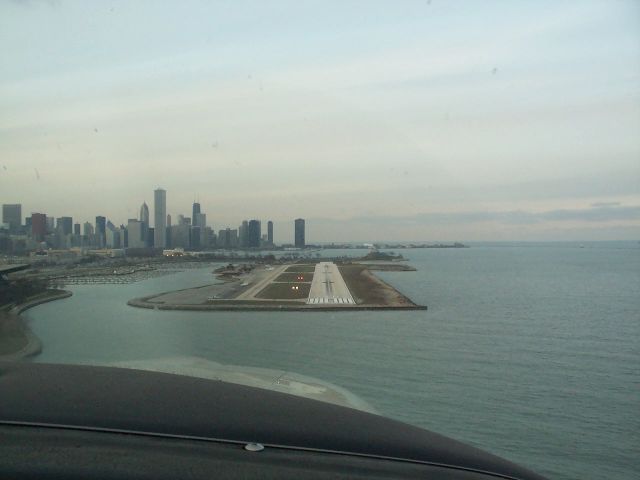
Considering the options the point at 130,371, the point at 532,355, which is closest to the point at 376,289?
the point at 532,355

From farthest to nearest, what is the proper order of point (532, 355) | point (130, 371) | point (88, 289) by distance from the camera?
point (88, 289) < point (532, 355) < point (130, 371)

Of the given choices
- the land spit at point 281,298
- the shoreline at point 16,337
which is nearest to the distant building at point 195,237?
the land spit at point 281,298

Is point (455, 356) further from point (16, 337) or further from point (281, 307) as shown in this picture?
point (281, 307)

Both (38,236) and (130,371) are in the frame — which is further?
(38,236)

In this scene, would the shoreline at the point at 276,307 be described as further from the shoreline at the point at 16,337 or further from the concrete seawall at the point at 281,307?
the shoreline at the point at 16,337

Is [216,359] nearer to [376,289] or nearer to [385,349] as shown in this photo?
[385,349]

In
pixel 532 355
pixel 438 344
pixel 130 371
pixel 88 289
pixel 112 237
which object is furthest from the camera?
pixel 112 237
